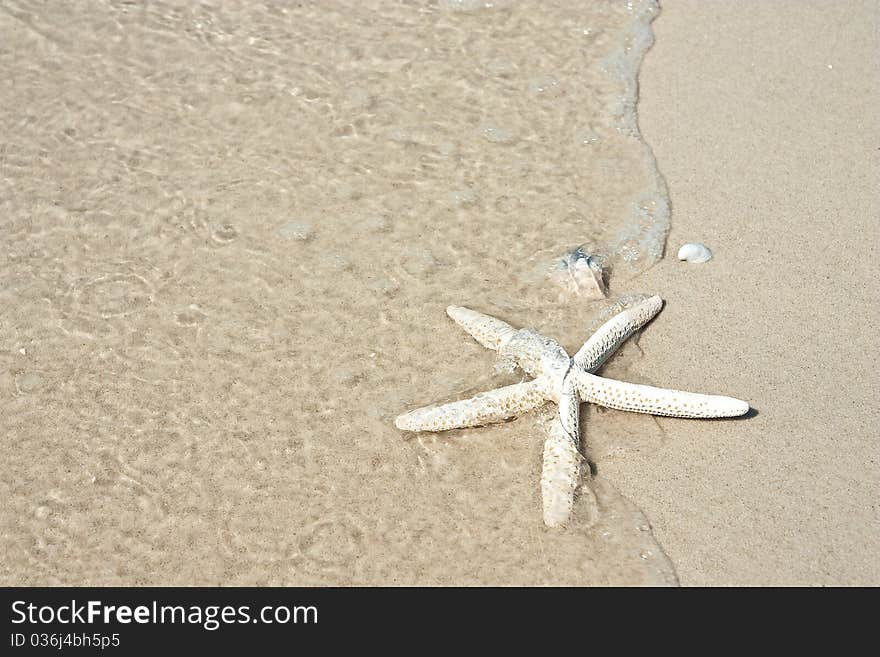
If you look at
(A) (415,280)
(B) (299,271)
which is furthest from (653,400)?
(B) (299,271)

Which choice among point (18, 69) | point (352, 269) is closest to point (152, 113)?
point (18, 69)

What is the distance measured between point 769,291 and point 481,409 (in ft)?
6.32

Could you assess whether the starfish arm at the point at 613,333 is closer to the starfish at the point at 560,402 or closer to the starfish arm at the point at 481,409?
the starfish at the point at 560,402

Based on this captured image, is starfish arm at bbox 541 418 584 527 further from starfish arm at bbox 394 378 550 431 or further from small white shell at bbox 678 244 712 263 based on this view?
small white shell at bbox 678 244 712 263

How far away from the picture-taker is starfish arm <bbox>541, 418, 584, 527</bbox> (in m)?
3.85

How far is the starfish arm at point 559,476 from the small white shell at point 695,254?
1609 millimetres

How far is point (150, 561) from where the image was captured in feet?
12.5

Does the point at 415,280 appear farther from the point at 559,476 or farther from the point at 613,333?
the point at 559,476

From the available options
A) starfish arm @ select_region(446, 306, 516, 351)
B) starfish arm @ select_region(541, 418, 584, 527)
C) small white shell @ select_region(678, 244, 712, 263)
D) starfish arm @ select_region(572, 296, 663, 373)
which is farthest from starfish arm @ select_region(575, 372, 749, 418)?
small white shell @ select_region(678, 244, 712, 263)

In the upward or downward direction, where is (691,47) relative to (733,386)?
upward

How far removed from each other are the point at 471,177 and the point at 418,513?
2.53m

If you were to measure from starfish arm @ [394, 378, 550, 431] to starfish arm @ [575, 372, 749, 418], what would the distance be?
0.74ft

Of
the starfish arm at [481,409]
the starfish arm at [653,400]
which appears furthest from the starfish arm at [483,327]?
the starfish arm at [653,400]

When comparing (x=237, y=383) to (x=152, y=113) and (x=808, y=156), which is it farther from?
(x=808, y=156)
